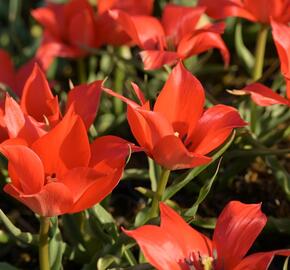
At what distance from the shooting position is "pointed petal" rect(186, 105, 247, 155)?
1.18m

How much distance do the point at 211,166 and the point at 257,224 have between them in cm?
42

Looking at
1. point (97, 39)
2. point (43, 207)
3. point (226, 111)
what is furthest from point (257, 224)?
point (97, 39)

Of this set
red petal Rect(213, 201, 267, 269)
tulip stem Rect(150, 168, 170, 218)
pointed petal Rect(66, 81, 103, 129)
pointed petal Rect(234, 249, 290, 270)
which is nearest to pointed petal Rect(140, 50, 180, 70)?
pointed petal Rect(66, 81, 103, 129)

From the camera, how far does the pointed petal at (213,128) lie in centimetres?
118

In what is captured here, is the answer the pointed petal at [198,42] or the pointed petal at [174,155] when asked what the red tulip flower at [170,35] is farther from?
the pointed petal at [174,155]

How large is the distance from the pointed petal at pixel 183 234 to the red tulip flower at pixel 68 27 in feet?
2.33

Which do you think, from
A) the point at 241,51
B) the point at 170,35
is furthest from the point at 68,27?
the point at 241,51

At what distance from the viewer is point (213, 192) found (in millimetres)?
1670

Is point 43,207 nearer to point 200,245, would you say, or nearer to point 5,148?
point 5,148

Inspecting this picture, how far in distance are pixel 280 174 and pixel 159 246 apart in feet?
1.69

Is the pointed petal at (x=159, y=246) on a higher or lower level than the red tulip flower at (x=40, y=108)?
lower

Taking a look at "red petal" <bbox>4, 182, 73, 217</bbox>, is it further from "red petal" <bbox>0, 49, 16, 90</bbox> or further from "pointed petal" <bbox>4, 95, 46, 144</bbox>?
"red petal" <bbox>0, 49, 16, 90</bbox>

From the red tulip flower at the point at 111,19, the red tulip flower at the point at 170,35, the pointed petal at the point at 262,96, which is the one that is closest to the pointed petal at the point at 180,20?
the red tulip flower at the point at 170,35

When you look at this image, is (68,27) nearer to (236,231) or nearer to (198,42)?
(198,42)
